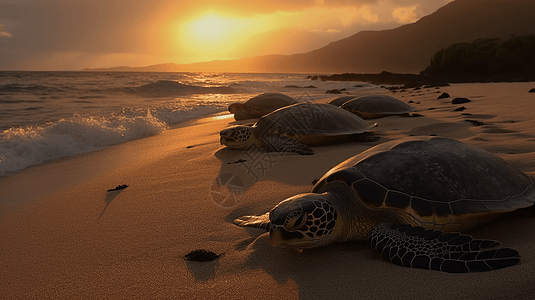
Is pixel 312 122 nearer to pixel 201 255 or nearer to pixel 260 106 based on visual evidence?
pixel 201 255

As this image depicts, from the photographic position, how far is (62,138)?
6.68m

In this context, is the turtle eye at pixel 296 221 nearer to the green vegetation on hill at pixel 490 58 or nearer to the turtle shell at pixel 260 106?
the turtle shell at pixel 260 106

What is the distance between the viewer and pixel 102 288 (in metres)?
1.95

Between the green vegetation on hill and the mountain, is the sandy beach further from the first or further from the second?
the mountain

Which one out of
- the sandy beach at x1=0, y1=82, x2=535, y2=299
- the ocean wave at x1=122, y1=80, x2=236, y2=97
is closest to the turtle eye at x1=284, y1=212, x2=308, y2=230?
the sandy beach at x1=0, y1=82, x2=535, y2=299

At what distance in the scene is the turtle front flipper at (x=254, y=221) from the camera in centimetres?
250

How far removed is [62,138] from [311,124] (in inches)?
196

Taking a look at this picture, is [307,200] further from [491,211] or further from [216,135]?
[216,135]

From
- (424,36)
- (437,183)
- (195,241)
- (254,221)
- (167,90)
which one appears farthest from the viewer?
(424,36)

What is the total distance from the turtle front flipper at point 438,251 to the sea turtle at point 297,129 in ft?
10.4

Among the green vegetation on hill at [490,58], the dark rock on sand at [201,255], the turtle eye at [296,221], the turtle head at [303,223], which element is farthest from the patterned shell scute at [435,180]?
the green vegetation on hill at [490,58]

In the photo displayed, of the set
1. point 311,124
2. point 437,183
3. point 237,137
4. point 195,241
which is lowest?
point 195,241

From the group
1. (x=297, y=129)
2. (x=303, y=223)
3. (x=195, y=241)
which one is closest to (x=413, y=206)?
(x=303, y=223)

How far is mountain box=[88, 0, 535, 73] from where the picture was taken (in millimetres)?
111750
